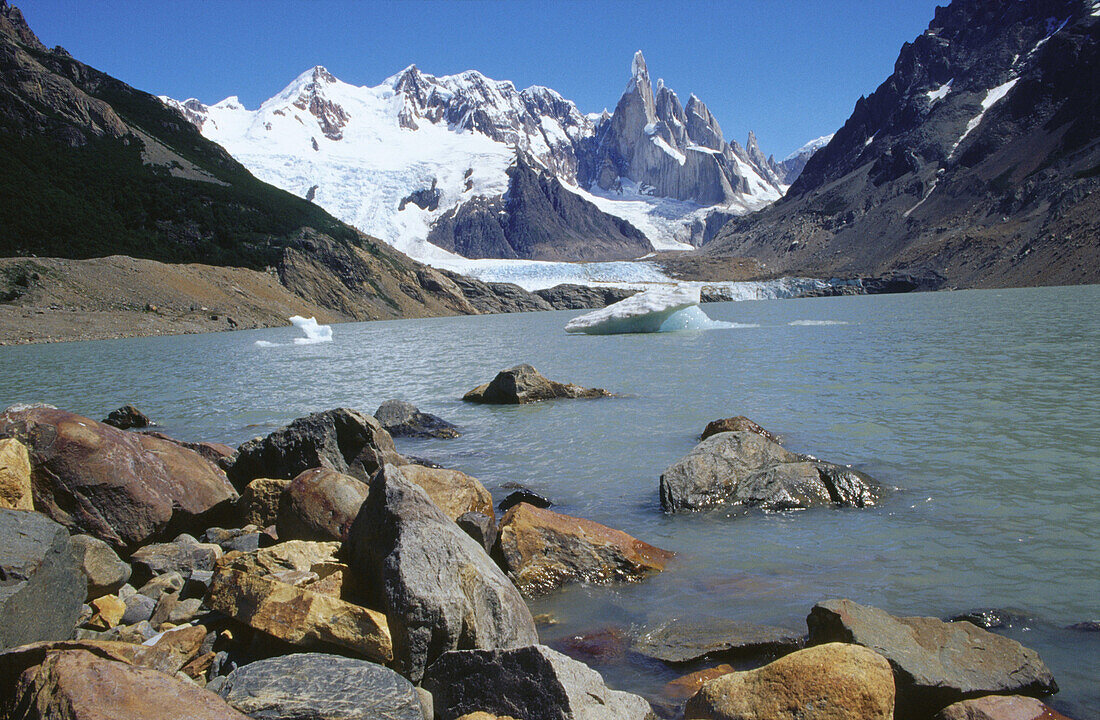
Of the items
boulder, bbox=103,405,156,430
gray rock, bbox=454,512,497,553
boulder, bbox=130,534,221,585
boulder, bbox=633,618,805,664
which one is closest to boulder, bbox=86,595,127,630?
boulder, bbox=130,534,221,585

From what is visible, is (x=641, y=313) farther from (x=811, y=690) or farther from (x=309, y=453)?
(x=811, y=690)

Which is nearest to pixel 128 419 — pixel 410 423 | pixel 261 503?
pixel 410 423

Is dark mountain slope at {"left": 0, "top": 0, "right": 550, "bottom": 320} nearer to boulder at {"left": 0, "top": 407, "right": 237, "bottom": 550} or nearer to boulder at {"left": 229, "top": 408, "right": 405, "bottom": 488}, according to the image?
boulder at {"left": 229, "top": 408, "right": 405, "bottom": 488}

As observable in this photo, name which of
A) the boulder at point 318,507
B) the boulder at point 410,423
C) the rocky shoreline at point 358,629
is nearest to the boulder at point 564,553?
the rocky shoreline at point 358,629

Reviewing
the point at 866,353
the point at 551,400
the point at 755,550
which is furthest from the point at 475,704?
the point at 866,353

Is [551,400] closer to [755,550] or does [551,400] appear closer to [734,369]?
[734,369]
